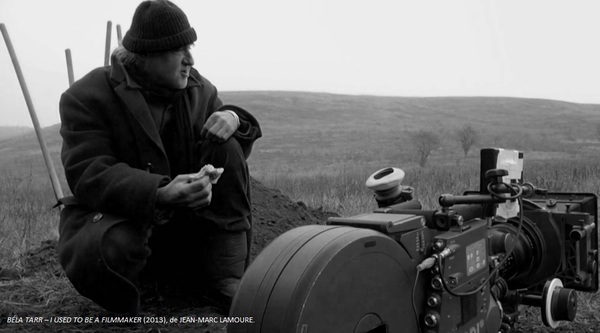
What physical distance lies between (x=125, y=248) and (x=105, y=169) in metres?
0.33

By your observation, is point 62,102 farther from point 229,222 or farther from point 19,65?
point 19,65

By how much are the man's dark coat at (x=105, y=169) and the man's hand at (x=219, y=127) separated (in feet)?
0.26

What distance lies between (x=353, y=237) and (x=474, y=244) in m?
0.71

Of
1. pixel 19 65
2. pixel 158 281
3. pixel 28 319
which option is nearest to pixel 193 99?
pixel 158 281

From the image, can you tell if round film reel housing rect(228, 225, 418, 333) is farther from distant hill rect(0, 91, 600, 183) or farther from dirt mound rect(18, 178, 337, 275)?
distant hill rect(0, 91, 600, 183)

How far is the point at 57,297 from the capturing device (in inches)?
135

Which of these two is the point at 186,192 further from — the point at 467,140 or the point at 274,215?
the point at 467,140

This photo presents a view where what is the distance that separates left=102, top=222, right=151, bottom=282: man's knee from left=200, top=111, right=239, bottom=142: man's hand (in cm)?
51

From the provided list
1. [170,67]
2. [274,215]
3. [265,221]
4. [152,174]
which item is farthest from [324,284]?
[274,215]

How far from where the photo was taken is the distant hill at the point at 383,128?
2062 cm

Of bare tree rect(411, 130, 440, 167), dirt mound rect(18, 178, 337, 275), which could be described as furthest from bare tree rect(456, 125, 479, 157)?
dirt mound rect(18, 178, 337, 275)

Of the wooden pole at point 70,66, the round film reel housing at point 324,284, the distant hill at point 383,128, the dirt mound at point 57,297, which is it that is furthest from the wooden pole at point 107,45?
the distant hill at point 383,128

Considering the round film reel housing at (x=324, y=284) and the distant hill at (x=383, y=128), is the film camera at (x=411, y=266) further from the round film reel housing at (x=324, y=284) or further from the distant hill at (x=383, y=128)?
the distant hill at (x=383, y=128)

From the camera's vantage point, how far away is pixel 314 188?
30.8 ft
